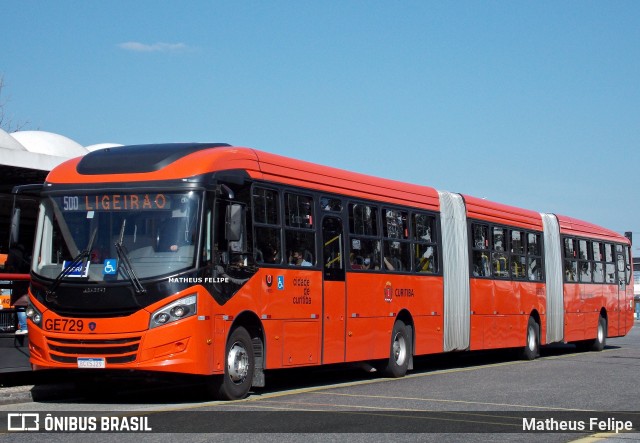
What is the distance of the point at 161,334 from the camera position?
12.9 meters

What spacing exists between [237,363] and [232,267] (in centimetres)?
123

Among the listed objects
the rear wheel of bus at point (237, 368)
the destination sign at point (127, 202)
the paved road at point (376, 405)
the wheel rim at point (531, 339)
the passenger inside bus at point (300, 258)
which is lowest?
the paved road at point (376, 405)

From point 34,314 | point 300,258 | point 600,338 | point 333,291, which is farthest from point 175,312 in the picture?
point 600,338

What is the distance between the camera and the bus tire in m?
28.9

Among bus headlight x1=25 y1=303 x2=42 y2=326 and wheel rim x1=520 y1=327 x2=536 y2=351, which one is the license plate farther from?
wheel rim x1=520 y1=327 x2=536 y2=351

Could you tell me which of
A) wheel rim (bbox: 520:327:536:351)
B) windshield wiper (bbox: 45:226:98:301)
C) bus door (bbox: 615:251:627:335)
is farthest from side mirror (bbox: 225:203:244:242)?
bus door (bbox: 615:251:627:335)

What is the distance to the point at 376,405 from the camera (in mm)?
13367

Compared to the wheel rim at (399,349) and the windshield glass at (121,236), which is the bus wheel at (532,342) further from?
the windshield glass at (121,236)

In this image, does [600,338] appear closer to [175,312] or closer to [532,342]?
[532,342]

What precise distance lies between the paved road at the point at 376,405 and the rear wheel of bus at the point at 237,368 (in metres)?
0.27

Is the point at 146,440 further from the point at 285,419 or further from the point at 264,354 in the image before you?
the point at 264,354

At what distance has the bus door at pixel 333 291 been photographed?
644 inches

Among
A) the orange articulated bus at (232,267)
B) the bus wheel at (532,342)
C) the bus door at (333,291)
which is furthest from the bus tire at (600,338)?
the bus door at (333,291)

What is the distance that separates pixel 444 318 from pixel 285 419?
9.63 meters
